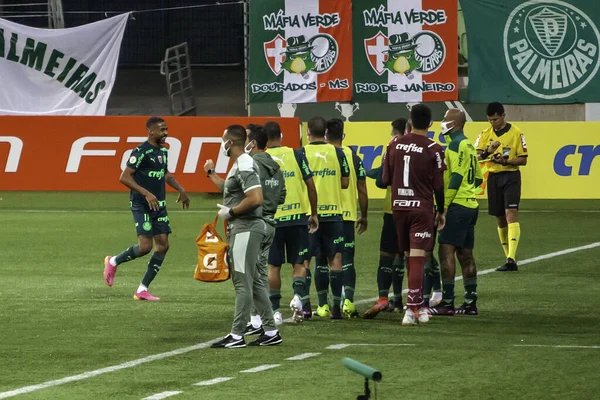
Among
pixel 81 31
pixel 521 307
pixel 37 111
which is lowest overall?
pixel 521 307

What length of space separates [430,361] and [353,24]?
56.9ft

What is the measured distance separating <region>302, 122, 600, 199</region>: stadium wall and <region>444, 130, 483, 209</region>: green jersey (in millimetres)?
11554

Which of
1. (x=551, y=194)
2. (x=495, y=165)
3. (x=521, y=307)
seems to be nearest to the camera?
(x=521, y=307)

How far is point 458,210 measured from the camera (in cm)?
1355

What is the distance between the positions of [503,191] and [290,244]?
19.5 ft

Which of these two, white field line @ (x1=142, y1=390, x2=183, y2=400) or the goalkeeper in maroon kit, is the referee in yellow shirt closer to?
the goalkeeper in maroon kit

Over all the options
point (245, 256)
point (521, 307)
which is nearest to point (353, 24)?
point (521, 307)

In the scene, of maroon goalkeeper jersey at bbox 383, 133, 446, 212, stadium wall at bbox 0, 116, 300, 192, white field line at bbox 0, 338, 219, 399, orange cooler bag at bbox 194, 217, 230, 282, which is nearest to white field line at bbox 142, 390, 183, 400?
white field line at bbox 0, 338, 219, 399

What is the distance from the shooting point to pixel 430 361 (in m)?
10.5

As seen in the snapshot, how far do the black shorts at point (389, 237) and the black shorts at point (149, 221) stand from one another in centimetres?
280

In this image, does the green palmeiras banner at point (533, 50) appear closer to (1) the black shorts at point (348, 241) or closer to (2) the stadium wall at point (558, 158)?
(2) the stadium wall at point (558, 158)

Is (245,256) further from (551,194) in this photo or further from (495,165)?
(551,194)

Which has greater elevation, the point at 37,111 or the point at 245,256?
the point at 37,111

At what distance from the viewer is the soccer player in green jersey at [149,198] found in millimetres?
14859
